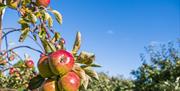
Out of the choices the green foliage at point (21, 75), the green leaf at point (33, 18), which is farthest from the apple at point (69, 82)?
the green leaf at point (33, 18)

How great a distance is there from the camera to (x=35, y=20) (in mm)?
1665

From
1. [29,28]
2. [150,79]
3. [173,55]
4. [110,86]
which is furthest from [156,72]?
[29,28]

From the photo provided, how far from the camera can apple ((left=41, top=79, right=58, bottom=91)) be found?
1183 millimetres

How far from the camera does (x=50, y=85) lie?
3.89 feet

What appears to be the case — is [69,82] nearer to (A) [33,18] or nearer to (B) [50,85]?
(B) [50,85]

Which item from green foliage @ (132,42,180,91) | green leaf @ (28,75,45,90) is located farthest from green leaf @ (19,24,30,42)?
green foliage @ (132,42,180,91)

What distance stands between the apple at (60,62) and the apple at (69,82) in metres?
0.02

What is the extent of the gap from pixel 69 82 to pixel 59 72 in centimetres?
4

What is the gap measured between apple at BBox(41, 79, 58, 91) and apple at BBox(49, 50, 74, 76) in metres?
0.03

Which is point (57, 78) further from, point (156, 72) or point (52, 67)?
point (156, 72)

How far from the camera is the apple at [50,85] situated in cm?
118

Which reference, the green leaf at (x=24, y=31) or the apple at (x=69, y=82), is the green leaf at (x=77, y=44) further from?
the green leaf at (x=24, y=31)

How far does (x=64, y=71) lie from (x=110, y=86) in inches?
656

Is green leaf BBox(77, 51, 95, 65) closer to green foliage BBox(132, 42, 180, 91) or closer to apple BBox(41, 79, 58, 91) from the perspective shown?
apple BBox(41, 79, 58, 91)
